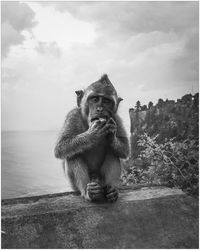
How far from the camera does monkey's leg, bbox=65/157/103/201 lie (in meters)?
5.61

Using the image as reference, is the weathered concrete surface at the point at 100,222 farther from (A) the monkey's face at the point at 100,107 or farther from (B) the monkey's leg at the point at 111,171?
(A) the monkey's face at the point at 100,107

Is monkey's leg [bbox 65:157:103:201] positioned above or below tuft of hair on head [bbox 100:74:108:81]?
below

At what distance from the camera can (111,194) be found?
18.6ft

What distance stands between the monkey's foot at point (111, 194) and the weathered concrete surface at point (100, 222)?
0.09 metres

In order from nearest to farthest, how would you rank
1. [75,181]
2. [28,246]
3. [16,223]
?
1. [28,246]
2. [16,223]
3. [75,181]

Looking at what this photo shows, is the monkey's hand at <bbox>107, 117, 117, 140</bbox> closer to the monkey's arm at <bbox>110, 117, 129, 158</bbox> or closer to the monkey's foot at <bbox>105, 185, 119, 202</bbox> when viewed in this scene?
the monkey's arm at <bbox>110, 117, 129, 158</bbox>

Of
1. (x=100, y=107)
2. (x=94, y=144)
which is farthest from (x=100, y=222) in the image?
(x=100, y=107)

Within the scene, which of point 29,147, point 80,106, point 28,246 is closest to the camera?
point 28,246

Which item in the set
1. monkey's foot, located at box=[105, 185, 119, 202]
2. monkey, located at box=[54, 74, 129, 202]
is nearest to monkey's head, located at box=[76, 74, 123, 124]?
monkey, located at box=[54, 74, 129, 202]

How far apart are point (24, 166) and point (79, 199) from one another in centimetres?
9912

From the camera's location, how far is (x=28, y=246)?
15.3 feet

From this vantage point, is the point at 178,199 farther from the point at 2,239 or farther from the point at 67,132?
the point at 2,239

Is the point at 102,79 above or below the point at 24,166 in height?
above

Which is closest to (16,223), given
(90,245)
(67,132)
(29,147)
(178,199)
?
(90,245)
